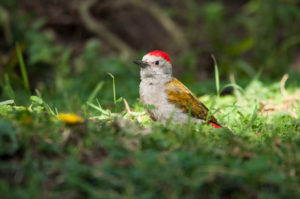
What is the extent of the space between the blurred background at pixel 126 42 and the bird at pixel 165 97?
5.02ft

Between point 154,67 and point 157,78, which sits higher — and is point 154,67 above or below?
above

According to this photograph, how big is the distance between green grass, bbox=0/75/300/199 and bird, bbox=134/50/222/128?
2.48 ft

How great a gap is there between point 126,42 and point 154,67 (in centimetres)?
578

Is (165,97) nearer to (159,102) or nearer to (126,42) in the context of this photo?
(159,102)

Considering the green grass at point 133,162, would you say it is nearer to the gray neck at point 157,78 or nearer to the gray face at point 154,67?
the gray neck at point 157,78

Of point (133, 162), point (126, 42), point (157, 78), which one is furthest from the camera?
point (126, 42)

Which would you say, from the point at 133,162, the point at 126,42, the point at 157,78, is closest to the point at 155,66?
the point at 157,78

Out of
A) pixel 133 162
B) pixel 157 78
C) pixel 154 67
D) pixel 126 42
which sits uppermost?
pixel 126 42

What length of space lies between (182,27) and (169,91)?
23.6ft

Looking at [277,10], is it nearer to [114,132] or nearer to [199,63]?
[199,63]

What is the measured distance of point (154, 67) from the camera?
440 cm

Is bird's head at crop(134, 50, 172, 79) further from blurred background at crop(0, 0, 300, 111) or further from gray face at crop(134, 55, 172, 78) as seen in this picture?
blurred background at crop(0, 0, 300, 111)

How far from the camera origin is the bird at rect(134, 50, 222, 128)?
388 centimetres

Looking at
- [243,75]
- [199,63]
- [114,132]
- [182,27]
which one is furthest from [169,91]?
[182,27]
